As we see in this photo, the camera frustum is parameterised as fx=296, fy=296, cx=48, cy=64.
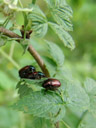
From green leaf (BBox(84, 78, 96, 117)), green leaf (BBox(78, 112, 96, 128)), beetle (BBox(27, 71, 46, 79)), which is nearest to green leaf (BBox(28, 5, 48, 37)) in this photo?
beetle (BBox(27, 71, 46, 79))

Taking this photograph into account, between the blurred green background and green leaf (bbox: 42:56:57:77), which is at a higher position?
green leaf (bbox: 42:56:57:77)

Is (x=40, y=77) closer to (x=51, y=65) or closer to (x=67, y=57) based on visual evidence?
(x=51, y=65)

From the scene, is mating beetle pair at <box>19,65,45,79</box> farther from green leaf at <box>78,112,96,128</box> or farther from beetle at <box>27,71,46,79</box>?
green leaf at <box>78,112,96,128</box>

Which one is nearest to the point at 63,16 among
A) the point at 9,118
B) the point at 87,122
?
the point at 87,122

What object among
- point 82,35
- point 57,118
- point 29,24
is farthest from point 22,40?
point 82,35

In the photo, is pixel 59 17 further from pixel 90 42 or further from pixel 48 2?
pixel 90 42

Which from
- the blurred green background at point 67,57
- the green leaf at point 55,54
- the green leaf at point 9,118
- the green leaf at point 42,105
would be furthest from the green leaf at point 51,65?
the green leaf at point 9,118
